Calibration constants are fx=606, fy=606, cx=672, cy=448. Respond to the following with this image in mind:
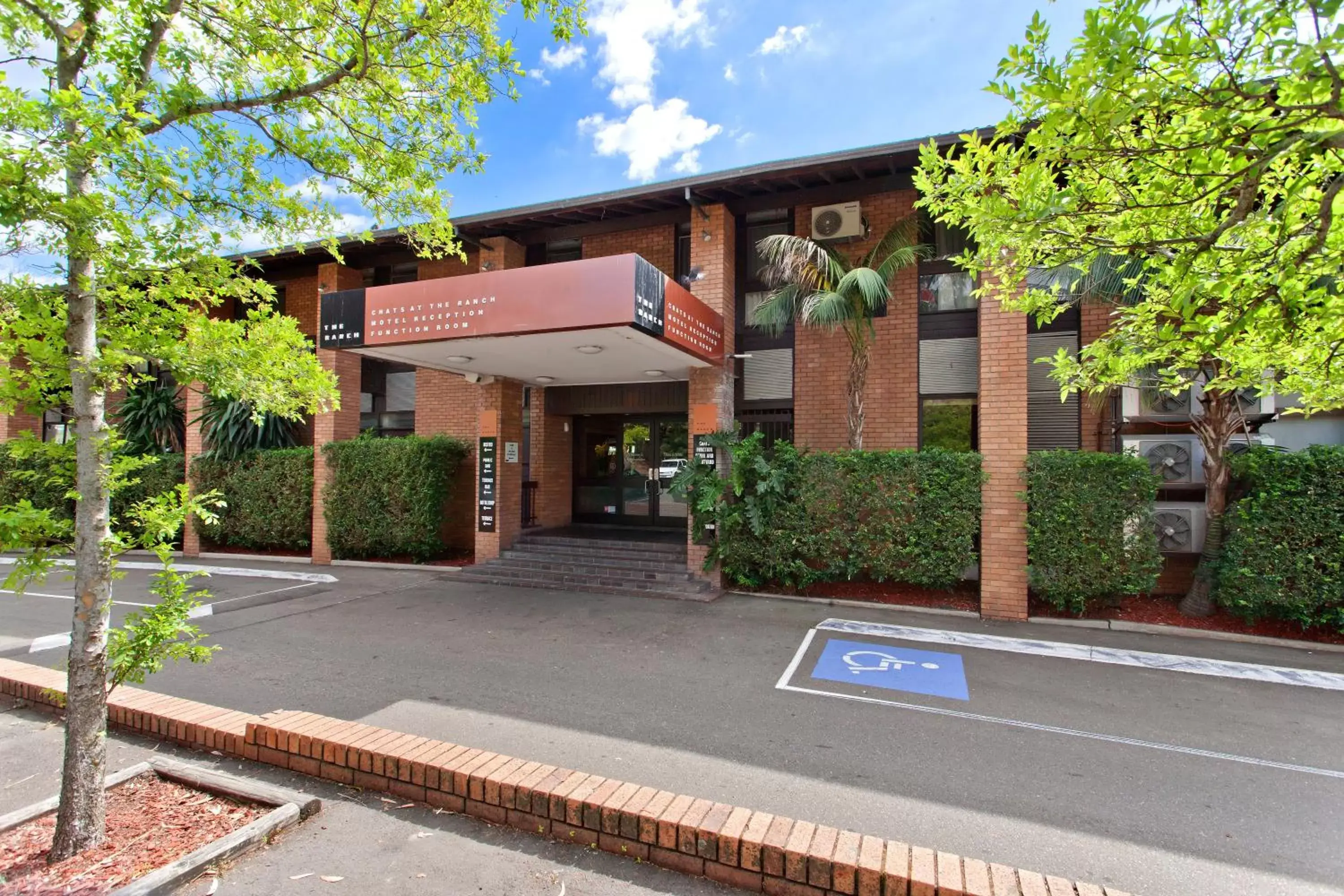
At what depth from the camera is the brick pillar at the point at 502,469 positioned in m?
10.3

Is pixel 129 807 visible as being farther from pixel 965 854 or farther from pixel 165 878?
pixel 965 854

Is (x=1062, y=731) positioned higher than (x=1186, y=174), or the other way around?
(x=1186, y=174)

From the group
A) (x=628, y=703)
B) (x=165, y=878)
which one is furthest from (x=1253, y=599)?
(x=165, y=878)

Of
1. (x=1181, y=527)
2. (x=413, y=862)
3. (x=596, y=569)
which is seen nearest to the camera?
(x=413, y=862)

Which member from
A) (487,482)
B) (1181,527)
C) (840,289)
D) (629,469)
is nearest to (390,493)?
(487,482)

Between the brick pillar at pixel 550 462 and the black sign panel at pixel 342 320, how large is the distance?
4084 millimetres

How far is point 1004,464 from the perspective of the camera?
24.8 ft

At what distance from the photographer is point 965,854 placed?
9.38 ft

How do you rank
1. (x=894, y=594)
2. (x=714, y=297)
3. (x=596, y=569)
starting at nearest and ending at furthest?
(x=894, y=594) → (x=714, y=297) → (x=596, y=569)

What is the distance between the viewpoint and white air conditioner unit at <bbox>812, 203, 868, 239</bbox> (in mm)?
9289

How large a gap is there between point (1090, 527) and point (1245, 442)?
2.87 m

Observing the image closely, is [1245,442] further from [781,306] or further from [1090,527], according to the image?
[781,306]

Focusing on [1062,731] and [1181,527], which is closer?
[1062,731]

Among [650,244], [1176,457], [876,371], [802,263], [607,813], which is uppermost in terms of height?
[650,244]
